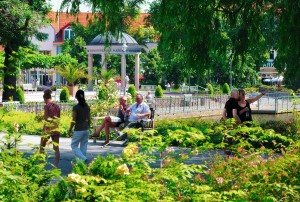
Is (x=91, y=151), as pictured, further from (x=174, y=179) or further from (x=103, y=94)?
(x=174, y=179)

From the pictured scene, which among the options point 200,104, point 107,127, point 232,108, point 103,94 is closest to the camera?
point 232,108

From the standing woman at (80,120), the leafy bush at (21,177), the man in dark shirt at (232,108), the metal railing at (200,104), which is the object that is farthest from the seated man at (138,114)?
the metal railing at (200,104)

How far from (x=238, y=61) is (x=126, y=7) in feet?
10.7

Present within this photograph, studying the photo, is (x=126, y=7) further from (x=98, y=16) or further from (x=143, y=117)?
(x=143, y=117)

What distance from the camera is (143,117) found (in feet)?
55.9

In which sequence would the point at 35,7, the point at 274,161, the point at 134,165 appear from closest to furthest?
the point at 134,165
the point at 274,161
the point at 35,7

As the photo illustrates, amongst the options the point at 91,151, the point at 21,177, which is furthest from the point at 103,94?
the point at 21,177

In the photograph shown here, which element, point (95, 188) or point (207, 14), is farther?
point (207, 14)

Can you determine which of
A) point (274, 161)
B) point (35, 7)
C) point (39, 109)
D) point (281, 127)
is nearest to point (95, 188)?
point (274, 161)

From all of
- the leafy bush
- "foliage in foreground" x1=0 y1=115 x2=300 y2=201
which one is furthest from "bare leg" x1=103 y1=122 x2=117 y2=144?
the leafy bush

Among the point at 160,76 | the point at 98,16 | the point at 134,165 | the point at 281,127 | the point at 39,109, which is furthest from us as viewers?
the point at 160,76

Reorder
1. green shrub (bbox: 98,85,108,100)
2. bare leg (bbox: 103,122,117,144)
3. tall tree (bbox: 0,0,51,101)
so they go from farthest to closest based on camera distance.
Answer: tall tree (bbox: 0,0,51,101)
green shrub (bbox: 98,85,108,100)
bare leg (bbox: 103,122,117,144)

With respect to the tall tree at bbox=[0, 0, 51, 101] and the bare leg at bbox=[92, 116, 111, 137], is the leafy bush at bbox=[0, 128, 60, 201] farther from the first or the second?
the tall tree at bbox=[0, 0, 51, 101]

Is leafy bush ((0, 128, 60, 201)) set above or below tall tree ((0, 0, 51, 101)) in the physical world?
below
